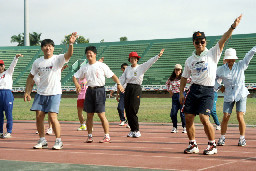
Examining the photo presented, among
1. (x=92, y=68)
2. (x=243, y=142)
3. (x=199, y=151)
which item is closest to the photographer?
(x=199, y=151)

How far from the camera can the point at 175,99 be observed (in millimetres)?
12445

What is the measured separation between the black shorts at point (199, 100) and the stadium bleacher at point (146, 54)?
148ft

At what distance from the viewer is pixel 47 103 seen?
858cm

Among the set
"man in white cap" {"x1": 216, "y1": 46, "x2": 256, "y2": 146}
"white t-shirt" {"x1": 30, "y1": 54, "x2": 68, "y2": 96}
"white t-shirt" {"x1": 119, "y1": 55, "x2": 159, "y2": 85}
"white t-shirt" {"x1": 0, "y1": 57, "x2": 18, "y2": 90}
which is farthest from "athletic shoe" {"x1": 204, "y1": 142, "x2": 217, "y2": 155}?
"white t-shirt" {"x1": 0, "y1": 57, "x2": 18, "y2": 90}

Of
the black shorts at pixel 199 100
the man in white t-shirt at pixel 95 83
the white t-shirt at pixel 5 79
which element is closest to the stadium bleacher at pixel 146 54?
the white t-shirt at pixel 5 79

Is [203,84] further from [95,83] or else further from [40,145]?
[40,145]

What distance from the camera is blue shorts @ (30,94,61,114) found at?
849cm

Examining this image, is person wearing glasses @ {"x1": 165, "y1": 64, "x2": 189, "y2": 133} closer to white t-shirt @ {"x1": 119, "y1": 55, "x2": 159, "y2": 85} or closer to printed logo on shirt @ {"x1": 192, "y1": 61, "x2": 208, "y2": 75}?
white t-shirt @ {"x1": 119, "y1": 55, "x2": 159, "y2": 85}

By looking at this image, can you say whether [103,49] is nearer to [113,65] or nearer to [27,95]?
[113,65]

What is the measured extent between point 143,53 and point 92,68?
2051 inches

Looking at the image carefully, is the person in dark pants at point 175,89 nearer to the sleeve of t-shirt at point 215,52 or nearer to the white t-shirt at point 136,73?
the white t-shirt at point 136,73

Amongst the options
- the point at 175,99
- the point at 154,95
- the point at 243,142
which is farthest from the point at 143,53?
the point at 243,142

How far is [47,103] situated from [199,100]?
293 centimetres

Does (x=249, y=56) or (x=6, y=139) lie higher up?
(x=249, y=56)
